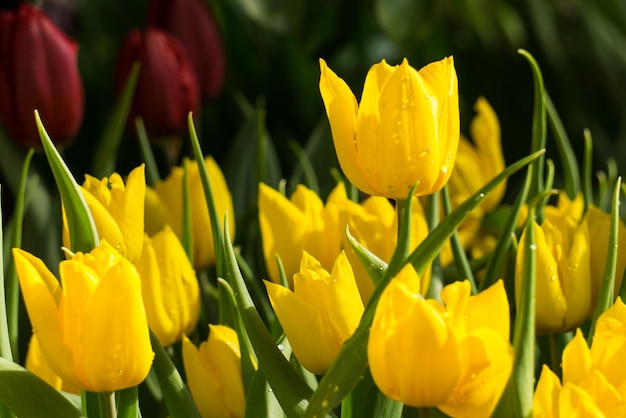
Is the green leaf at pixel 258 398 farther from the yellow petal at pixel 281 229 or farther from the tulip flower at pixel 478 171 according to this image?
the tulip flower at pixel 478 171

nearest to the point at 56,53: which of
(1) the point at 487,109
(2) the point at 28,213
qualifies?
(2) the point at 28,213

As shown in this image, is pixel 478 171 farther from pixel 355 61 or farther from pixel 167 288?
pixel 355 61

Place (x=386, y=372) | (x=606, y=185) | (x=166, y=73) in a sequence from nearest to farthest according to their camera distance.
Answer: (x=386, y=372), (x=606, y=185), (x=166, y=73)

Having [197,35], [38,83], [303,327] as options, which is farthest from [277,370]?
[197,35]

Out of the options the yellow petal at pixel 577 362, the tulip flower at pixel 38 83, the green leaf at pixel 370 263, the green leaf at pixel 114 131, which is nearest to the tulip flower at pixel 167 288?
the green leaf at pixel 370 263

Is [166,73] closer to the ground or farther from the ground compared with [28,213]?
farther from the ground

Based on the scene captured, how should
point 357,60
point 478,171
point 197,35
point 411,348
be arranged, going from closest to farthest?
point 411,348 → point 478,171 → point 197,35 → point 357,60

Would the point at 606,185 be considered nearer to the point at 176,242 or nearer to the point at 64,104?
the point at 176,242
